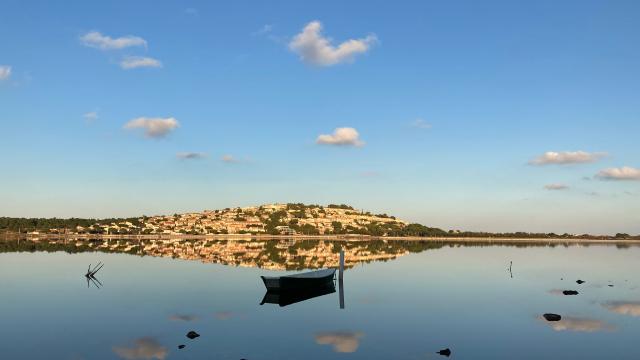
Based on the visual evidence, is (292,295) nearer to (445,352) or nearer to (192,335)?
(192,335)

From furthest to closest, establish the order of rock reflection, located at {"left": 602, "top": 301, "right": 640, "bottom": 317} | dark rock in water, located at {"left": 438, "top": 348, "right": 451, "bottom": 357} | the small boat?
the small boat, rock reflection, located at {"left": 602, "top": 301, "right": 640, "bottom": 317}, dark rock in water, located at {"left": 438, "top": 348, "right": 451, "bottom": 357}

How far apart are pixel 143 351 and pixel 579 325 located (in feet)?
116

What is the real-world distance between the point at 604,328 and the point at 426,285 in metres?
30.9

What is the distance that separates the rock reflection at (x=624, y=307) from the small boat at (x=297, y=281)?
31878 millimetres

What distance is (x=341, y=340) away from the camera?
36.3 m

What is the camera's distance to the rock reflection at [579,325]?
1676 inches

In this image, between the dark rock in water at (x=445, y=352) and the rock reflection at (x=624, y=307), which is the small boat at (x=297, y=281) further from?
the rock reflection at (x=624, y=307)

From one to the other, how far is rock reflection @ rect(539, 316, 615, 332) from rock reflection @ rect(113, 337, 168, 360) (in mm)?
30972

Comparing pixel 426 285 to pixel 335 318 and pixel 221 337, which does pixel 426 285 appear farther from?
pixel 221 337

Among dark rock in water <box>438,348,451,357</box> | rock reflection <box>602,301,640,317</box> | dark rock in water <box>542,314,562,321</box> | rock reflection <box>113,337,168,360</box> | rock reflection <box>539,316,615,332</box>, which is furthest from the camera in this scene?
rock reflection <box>602,301,640,317</box>

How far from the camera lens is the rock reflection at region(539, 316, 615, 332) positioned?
140ft

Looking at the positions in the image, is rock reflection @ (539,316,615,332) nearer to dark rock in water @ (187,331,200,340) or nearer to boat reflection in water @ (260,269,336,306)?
boat reflection in water @ (260,269,336,306)

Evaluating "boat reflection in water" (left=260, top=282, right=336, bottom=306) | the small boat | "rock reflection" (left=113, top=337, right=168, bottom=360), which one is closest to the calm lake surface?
"rock reflection" (left=113, top=337, right=168, bottom=360)

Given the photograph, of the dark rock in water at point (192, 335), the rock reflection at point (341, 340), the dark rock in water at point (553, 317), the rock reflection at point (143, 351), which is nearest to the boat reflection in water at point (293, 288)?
the rock reflection at point (341, 340)
